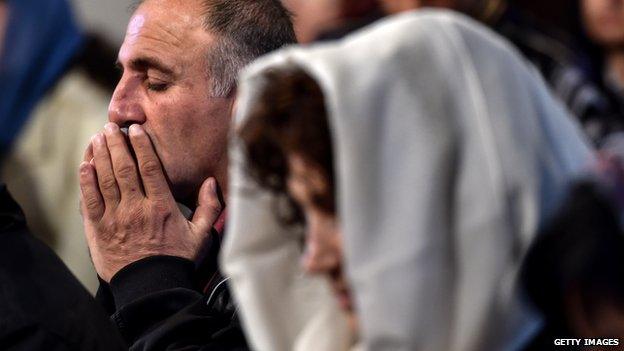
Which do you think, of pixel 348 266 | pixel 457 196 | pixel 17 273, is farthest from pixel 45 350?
pixel 457 196

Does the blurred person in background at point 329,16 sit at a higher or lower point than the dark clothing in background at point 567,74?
higher

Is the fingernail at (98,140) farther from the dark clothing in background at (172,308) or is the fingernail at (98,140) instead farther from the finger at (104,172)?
the dark clothing in background at (172,308)

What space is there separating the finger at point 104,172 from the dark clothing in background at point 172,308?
→ 0.71 ft

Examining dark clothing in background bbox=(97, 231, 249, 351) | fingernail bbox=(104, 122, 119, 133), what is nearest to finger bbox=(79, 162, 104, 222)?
fingernail bbox=(104, 122, 119, 133)

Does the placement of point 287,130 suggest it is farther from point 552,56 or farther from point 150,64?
point 552,56

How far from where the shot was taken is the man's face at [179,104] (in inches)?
120

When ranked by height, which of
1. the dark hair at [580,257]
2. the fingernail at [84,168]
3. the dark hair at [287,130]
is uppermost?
the dark hair at [287,130]

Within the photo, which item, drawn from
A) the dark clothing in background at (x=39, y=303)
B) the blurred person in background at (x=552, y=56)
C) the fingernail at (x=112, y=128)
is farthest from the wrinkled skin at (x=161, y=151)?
the blurred person in background at (x=552, y=56)

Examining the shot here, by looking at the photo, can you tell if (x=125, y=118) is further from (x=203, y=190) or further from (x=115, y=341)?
(x=115, y=341)

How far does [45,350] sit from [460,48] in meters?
0.87

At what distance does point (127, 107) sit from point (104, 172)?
157mm

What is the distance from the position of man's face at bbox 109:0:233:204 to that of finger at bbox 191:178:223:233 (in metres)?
0.04

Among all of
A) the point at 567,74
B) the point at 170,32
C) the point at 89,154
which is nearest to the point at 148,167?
the point at 89,154

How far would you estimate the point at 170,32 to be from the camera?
3119 millimetres
